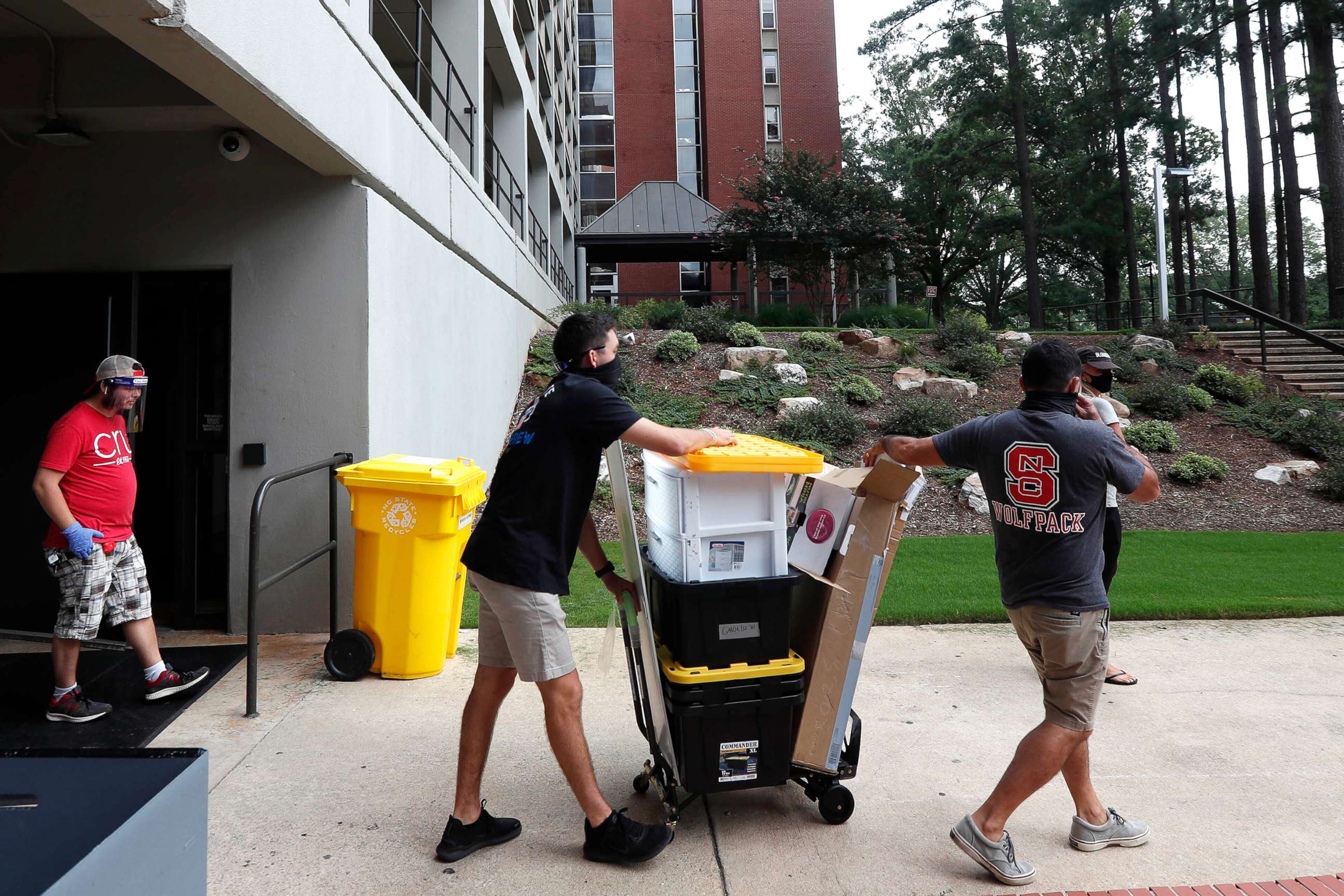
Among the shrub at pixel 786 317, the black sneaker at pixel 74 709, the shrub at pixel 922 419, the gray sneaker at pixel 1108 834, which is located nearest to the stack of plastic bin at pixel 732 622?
the gray sneaker at pixel 1108 834

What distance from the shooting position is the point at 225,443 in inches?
251

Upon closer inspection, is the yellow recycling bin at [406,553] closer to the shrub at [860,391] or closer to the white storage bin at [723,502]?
the white storage bin at [723,502]

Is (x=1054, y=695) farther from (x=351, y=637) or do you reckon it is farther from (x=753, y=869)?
(x=351, y=637)

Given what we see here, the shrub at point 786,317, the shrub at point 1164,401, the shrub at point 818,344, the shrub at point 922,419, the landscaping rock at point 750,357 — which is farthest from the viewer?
the shrub at point 786,317

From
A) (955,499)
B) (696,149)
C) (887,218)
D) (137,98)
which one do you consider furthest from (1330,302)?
(696,149)

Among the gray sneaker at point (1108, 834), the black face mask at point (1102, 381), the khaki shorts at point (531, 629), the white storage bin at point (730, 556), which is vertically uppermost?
the black face mask at point (1102, 381)

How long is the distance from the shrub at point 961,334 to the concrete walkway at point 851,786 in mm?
10810

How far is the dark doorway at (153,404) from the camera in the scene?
6281 mm

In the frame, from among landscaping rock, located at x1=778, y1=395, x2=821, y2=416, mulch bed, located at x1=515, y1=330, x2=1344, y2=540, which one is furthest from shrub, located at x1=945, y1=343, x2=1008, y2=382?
landscaping rock, located at x1=778, y1=395, x2=821, y2=416

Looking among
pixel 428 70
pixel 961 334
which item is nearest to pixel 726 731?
pixel 428 70

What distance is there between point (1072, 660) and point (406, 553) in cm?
366

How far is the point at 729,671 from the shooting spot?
3.16 metres

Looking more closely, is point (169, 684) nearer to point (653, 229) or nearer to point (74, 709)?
point (74, 709)

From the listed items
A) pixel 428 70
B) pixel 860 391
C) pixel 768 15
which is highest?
pixel 768 15
